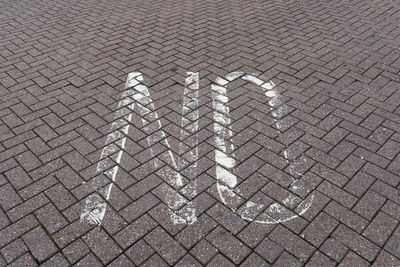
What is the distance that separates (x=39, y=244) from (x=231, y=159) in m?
1.91

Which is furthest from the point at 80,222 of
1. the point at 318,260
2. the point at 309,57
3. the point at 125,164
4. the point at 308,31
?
the point at 308,31

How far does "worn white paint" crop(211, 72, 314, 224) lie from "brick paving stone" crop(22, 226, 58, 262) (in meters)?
1.49

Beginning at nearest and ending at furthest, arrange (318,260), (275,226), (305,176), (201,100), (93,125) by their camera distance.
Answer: (318,260)
(275,226)
(305,176)
(93,125)
(201,100)

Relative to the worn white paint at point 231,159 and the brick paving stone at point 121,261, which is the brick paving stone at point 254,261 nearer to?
the worn white paint at point 231,159

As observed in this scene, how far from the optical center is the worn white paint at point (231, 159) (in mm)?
3203

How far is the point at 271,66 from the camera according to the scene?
5332 mm

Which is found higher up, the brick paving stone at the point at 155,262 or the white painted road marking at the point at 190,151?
the brick paving stone at the point at 155,262

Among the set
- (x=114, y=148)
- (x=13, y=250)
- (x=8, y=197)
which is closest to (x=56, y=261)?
(x=13, y=250)

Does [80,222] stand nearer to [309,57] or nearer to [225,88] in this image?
[225,88]

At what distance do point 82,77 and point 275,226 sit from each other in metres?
3.40

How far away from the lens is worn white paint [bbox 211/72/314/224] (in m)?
3.20

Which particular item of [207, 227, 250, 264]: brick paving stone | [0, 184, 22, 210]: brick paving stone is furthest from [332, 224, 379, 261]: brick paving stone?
[0, 184, 22, 210]: brick paving stone

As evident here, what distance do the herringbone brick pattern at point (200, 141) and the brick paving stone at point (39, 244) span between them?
1 centimetres

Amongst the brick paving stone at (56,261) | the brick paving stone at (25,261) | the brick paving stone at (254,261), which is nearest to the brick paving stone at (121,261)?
the brick paving stone at (56,261)
